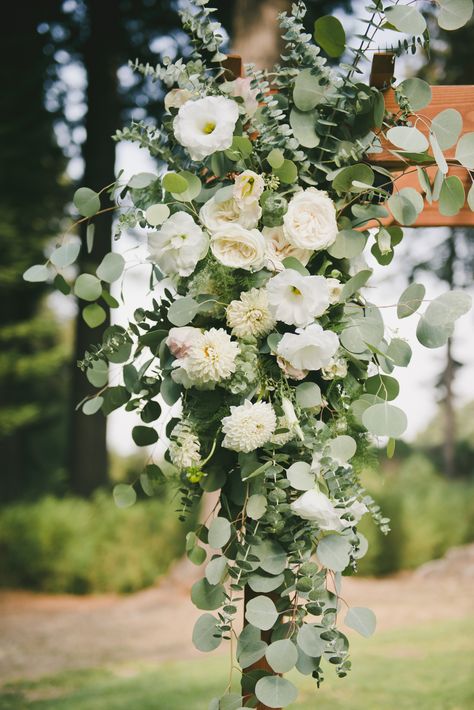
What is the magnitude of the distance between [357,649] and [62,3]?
9.36m

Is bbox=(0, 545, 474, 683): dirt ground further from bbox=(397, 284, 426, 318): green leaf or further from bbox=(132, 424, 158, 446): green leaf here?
bbox=(397, 284, 426, 318): green leaf

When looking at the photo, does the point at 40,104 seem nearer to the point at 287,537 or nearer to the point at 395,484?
the point at 395,484

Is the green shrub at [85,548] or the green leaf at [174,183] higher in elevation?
the green leaf at [174,183]

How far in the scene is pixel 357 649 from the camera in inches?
191

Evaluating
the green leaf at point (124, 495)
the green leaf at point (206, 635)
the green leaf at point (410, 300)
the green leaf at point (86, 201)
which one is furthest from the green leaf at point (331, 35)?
the green leaf at point (206, 635)

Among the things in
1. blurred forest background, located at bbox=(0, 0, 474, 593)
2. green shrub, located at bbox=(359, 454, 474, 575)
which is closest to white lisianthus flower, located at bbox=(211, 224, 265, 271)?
blurred forest background, located at bbox=(0, 0, 474, 593)

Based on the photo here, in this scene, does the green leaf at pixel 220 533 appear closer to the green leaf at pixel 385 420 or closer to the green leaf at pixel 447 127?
the green leaf at pixel 385 420

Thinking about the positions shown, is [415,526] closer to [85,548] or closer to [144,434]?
[85,548]

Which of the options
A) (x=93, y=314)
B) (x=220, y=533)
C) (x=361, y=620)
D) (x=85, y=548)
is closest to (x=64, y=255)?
(x=93, y=314)

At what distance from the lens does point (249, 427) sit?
155 cm

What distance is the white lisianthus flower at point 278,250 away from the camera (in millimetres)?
1676

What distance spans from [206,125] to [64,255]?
0.52 metres

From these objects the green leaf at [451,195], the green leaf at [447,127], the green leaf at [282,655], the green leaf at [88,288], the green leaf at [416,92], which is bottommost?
the green leaf at [282,655]

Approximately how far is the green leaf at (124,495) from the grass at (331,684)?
2.20m
